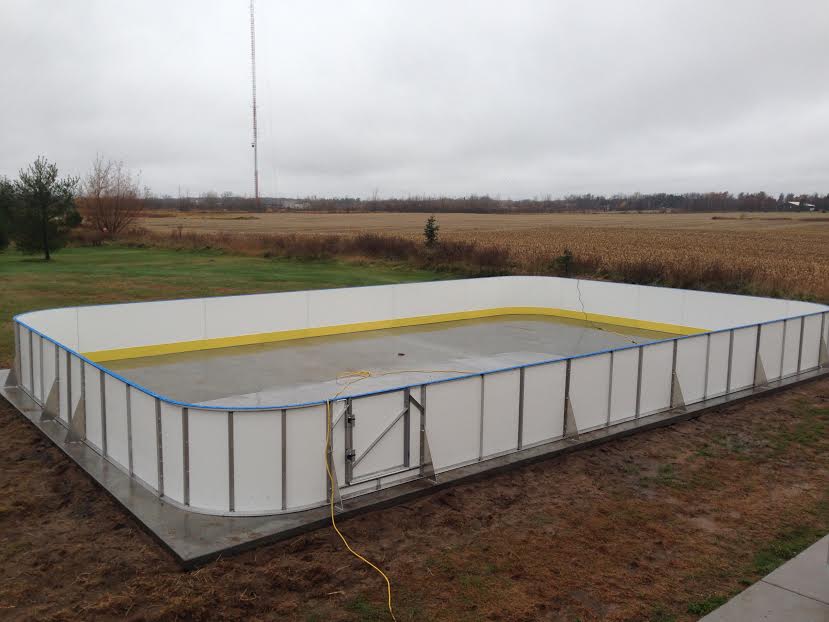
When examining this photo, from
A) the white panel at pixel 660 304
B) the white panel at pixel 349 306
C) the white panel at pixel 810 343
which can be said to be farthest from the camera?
the white panel at pixel 660 304

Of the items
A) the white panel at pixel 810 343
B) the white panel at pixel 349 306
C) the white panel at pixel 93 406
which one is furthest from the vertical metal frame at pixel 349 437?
the white panel at pixel 349 306

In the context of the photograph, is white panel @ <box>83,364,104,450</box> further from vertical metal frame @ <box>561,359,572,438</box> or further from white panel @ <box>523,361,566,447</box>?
vertical metal frame @ <box>561,359,572,438</box>

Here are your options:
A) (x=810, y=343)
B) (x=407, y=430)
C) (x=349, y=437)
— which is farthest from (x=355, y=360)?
(x=810, y=343)

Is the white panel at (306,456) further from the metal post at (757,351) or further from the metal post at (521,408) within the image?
the metal post at (757,351)

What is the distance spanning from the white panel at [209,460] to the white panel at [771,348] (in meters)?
10.8

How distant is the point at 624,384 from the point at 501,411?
8.79 feet

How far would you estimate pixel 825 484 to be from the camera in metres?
9.77

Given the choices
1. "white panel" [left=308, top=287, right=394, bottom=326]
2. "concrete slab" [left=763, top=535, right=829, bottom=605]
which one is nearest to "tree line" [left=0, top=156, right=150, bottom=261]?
"white panel" [left=308, top=287, right=394, bottom=326]

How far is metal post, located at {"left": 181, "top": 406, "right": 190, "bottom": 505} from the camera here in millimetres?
8016

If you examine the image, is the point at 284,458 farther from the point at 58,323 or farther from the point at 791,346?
the point at 791,346

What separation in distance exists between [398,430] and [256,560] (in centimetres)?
233

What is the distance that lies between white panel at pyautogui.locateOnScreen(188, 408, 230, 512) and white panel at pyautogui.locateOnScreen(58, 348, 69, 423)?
3831 millimetres

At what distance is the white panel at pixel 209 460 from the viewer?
26.1 ft

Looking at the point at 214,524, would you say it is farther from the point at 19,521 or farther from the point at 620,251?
the point at 620,251
